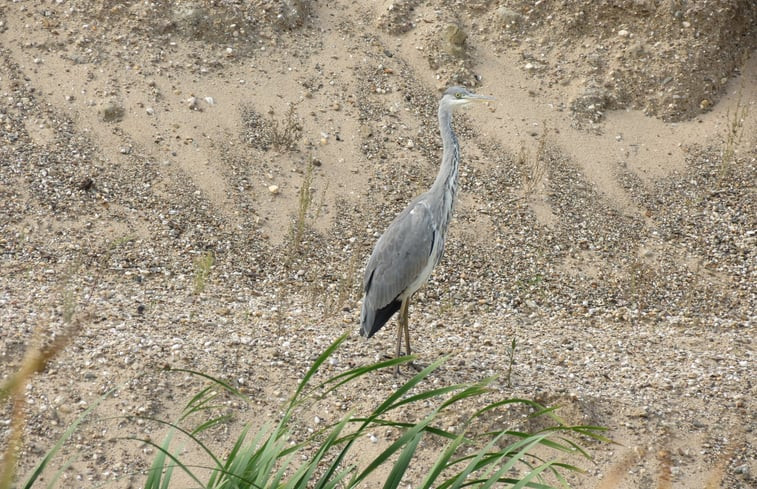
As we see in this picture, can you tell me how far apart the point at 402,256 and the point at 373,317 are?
0.51 meters

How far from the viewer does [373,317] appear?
638 cm

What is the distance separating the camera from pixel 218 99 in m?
9.61

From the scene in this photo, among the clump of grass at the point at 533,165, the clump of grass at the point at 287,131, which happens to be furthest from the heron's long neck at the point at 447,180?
the clump of grass at the point at 287,131

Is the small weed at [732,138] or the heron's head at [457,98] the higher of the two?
the heron's head at [457,98]

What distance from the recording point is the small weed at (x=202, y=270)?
23.1 feet

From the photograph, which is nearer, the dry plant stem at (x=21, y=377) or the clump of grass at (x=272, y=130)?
the dry plant stem at (x=21, y=377)

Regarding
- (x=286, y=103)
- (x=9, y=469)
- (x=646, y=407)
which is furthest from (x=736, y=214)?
(x=9, y=469)

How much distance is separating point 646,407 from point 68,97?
6.93 metres

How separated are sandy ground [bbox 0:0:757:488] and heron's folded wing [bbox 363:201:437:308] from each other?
1.80 ft

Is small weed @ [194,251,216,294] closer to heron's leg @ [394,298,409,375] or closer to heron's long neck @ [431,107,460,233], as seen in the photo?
heron's leg @ [394,298,409,375]

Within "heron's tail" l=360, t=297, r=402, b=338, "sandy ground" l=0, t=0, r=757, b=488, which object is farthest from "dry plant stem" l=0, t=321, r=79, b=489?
"heron's tail" l=360, t=297, r=402, b=338

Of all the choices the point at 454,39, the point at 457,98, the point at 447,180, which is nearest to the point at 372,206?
the point at 457,98

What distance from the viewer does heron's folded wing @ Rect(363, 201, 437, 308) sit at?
20.8 feet

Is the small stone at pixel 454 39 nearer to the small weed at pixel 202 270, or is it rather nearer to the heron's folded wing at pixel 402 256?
the small weed at pixel 202 270
